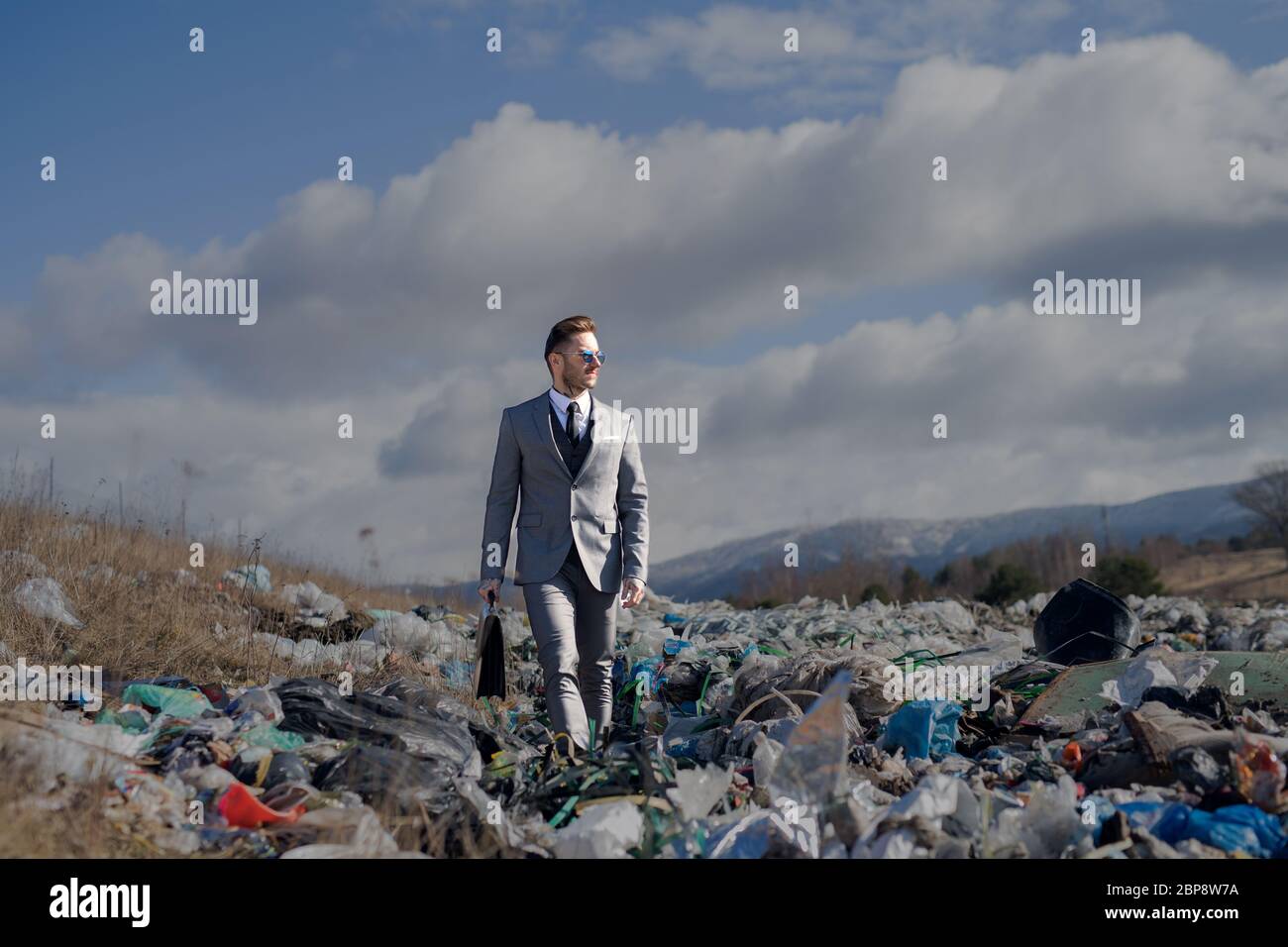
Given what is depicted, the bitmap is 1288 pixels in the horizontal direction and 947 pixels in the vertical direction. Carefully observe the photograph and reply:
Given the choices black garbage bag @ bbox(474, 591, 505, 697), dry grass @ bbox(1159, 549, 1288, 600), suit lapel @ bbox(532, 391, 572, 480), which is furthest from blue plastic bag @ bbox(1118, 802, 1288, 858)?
dry grass @ bbox(1159, 549, 1288, 600)

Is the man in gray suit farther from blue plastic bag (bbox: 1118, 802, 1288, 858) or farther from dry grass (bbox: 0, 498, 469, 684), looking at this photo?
dry grass (bbox: 0, 498, 469, 684)

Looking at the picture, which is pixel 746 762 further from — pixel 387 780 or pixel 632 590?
pixel 387 780

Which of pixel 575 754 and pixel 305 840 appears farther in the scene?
pixel 575 754

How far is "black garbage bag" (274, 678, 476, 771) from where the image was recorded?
4543 mm

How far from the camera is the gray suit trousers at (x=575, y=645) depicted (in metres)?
4.66

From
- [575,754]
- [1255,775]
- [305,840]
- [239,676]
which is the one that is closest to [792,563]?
[239,676]

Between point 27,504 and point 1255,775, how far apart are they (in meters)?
10.4

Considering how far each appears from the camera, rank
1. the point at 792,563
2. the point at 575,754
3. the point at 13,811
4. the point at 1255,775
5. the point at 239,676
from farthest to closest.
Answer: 1. the point at 792,563
2. the point at 239,676
3. the point at 575,754
4. the point at 1255,775
5. the point at 13,811

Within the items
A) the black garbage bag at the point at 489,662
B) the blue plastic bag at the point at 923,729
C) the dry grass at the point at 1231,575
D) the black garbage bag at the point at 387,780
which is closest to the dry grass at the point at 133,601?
the black garbage bag at the point at 489,662
